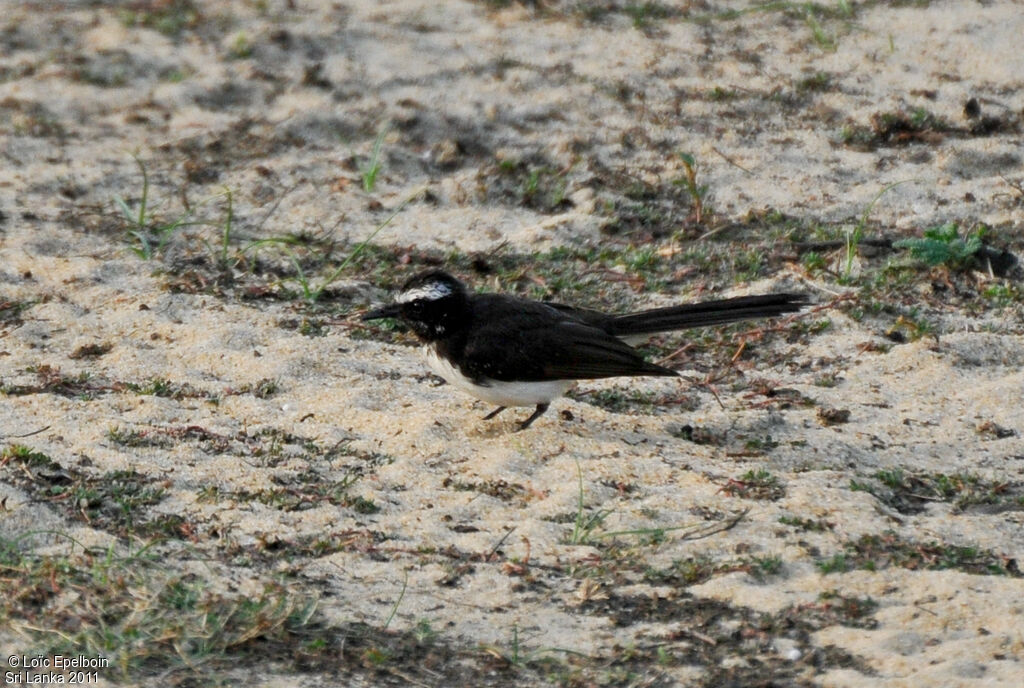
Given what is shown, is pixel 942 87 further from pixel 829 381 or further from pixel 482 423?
pixel 482 423

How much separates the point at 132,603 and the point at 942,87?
23.0 ft

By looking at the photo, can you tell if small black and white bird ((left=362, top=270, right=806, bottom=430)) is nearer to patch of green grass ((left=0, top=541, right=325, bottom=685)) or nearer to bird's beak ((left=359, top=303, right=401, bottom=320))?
bird's beak ((left=359, top=303, right=401, bottom=320))

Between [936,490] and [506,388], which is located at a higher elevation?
[506,388]

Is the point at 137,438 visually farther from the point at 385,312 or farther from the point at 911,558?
the point at 911,558

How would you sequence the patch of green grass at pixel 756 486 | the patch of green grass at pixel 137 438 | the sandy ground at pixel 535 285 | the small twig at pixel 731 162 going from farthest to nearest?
the small twig at pixel 731 162 → the patch of green grass at pixel 137 438 → the patch of green grass at pixel 756 486 → the sandy ground at pixel 535 285

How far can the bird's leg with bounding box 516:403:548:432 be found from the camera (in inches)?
247

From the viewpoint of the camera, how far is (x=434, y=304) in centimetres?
630

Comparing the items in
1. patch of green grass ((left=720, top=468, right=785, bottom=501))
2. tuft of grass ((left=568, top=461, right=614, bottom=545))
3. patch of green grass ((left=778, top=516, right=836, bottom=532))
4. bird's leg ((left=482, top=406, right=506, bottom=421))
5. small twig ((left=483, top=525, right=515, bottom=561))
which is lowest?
bird's leg ((left=482, top=406, right=506, bottom=421))

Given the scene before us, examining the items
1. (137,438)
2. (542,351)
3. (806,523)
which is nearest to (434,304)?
(542,351)

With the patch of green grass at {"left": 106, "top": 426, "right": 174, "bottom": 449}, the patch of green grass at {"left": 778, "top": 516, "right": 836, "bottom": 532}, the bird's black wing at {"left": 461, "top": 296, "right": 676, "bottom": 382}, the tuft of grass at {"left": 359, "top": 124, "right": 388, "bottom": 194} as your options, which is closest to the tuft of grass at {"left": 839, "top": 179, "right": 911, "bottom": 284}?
the bird's black wing at {"left": 461, "top": 296, "right": 676, "bottom": 382}

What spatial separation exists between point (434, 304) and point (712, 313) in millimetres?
1307

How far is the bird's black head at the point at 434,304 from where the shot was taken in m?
6.31

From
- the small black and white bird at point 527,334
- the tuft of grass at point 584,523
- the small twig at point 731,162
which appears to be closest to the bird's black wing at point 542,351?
the small black and white bird at point 527,334

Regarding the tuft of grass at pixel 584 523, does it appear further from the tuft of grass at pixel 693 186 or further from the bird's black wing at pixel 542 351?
the tuft of grass at pixel 693 186
